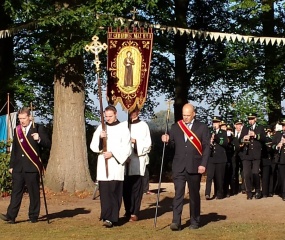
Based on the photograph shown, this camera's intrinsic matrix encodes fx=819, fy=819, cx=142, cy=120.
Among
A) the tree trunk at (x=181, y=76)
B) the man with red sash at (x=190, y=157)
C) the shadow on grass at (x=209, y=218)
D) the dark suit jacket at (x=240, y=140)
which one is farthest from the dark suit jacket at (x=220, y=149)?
the tree trunk at (x=181, y=76)

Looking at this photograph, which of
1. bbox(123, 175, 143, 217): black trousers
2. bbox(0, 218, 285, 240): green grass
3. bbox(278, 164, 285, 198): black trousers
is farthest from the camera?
bbox(278, 164, 285, 198): black trousers

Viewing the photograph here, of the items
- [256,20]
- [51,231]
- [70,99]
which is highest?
[256,20]

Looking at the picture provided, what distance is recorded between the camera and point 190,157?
1241 centimetres

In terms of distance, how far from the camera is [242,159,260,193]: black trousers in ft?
59.3

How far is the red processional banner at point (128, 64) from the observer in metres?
17.8

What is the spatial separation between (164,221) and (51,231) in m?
2.10

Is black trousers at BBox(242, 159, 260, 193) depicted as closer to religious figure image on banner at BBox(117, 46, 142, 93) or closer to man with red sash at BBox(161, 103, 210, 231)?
religious figure image on banner at BBox(117, 46, 142, 93)

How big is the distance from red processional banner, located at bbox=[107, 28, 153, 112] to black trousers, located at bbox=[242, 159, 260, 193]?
107 inches

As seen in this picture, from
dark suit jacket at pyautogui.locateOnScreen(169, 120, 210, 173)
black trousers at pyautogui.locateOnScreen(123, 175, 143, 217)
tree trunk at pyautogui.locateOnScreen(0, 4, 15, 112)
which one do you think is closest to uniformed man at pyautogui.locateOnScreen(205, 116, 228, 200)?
black trousers at pyautogui.locateOnScreen(123, 175, 143, 217)

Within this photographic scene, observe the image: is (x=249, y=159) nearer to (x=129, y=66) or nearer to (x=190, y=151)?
(x=129, y=66)

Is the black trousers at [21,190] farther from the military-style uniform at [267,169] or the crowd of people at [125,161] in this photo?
the military-style uniform at [267,169]

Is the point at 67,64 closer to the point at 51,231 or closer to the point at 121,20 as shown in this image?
the point at 121,20

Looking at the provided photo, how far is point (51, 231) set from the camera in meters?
12.4

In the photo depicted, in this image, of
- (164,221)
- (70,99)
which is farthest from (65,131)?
(164,221)
